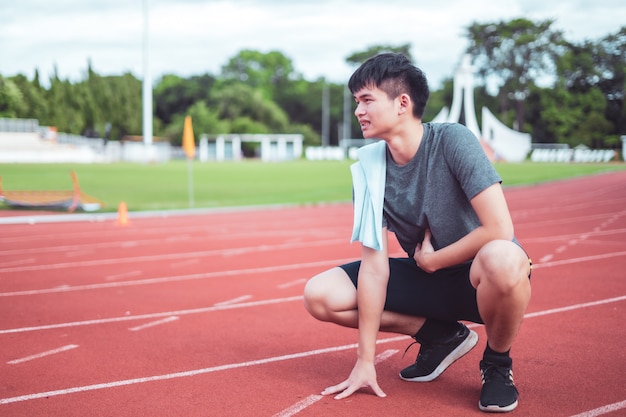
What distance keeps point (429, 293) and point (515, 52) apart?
75133 millimetres

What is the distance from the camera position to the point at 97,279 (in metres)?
7.40

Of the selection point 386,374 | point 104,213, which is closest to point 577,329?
point 386,374

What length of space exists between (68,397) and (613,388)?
9.23 feet

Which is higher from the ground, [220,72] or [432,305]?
[220,72]

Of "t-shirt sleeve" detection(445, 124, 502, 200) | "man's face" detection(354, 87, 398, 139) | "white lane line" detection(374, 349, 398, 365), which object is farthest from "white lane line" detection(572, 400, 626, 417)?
"man's face" detection(354, 87, 398, 139)

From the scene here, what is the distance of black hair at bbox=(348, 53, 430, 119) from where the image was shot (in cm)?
333

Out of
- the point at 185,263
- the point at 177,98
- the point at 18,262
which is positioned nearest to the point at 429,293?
the point at 185,263

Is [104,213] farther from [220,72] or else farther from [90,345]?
[220,72]

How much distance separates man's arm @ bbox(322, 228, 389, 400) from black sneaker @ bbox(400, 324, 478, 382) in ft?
1.18

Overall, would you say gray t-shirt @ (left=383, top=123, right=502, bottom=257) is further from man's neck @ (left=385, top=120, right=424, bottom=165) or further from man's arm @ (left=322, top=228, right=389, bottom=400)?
man's arm @ (left=322, top=228, right=389, bottom=400)

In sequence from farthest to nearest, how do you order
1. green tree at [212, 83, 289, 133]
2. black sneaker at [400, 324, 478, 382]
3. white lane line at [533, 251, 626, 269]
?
green tree at [212, 83, 289, 133] → white lane line at [533, 251, 626, 269] → black sneaker at [400, 324, 478, 382]

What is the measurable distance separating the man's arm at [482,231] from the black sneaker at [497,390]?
0.55 metres

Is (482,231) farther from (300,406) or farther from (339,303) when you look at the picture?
(300,406)

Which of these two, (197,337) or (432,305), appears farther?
(197,337)
